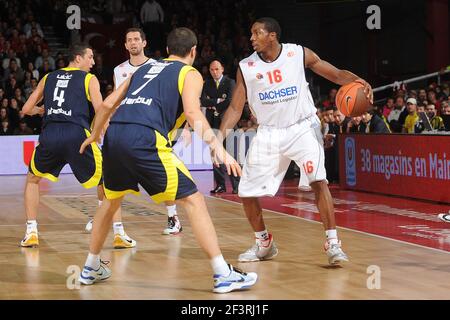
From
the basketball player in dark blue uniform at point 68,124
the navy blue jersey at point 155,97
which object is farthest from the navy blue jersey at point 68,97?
the navy blue jersey at point 155,97

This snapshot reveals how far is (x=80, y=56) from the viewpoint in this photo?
8039mm

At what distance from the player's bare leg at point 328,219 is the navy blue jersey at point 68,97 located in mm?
2403

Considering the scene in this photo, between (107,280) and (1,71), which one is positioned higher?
(1,71)

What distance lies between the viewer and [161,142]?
5.74 m

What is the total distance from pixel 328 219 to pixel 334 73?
1217 mm

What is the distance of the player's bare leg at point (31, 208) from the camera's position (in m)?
7.98

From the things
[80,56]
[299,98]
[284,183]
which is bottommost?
[284,183]

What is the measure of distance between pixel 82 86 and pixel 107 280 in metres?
2.40

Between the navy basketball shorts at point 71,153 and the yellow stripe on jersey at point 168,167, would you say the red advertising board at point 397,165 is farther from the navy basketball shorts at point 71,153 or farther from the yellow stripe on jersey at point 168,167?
the yellow stripe on jersey at point 168,167

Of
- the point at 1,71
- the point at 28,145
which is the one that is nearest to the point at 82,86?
the point at 28,145

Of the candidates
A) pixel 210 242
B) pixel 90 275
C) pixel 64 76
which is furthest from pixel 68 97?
pixel 210 242

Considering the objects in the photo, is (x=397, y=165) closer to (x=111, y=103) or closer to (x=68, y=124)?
(x=68, y=124)
